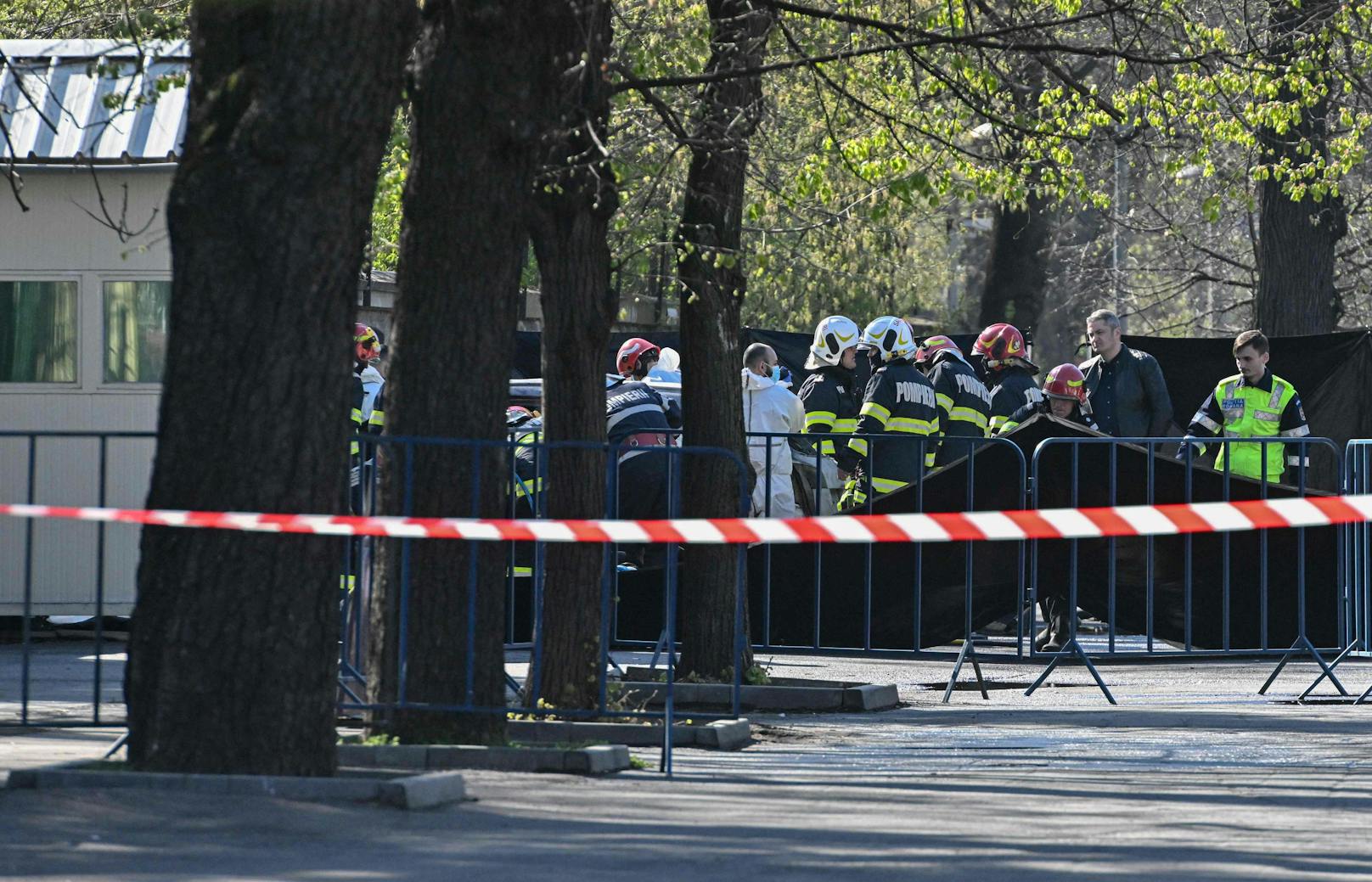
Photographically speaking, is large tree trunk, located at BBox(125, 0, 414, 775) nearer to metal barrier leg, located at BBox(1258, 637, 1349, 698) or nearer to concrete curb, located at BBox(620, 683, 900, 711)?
concrete curb, located at BBox(620, 683, 900, 711)

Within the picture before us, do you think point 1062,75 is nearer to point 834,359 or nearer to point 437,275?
point 437,275

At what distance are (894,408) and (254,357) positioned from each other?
9.15 meters

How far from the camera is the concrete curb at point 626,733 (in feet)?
30.2

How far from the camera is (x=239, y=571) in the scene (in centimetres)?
655

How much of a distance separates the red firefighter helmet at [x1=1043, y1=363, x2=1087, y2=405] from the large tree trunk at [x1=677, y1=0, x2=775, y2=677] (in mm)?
5083

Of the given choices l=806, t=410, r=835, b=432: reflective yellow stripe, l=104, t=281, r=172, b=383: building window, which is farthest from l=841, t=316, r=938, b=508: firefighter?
l=104, t=281, r=172, b=383: building window

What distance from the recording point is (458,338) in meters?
8.08

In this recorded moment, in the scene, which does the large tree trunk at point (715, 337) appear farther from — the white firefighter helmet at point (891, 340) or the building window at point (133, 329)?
the building window at point (133, 329)

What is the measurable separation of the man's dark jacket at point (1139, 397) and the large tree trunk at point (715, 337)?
5.74 meters

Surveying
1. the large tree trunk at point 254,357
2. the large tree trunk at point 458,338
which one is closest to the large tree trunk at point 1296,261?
the large tree trunk at point 458,338

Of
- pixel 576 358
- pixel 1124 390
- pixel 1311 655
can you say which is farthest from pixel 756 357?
pixel 576 358

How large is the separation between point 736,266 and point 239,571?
4605 millimetres

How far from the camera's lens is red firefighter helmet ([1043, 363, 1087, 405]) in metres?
15.6

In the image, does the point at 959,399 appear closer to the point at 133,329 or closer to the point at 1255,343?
the point at 1255,343
